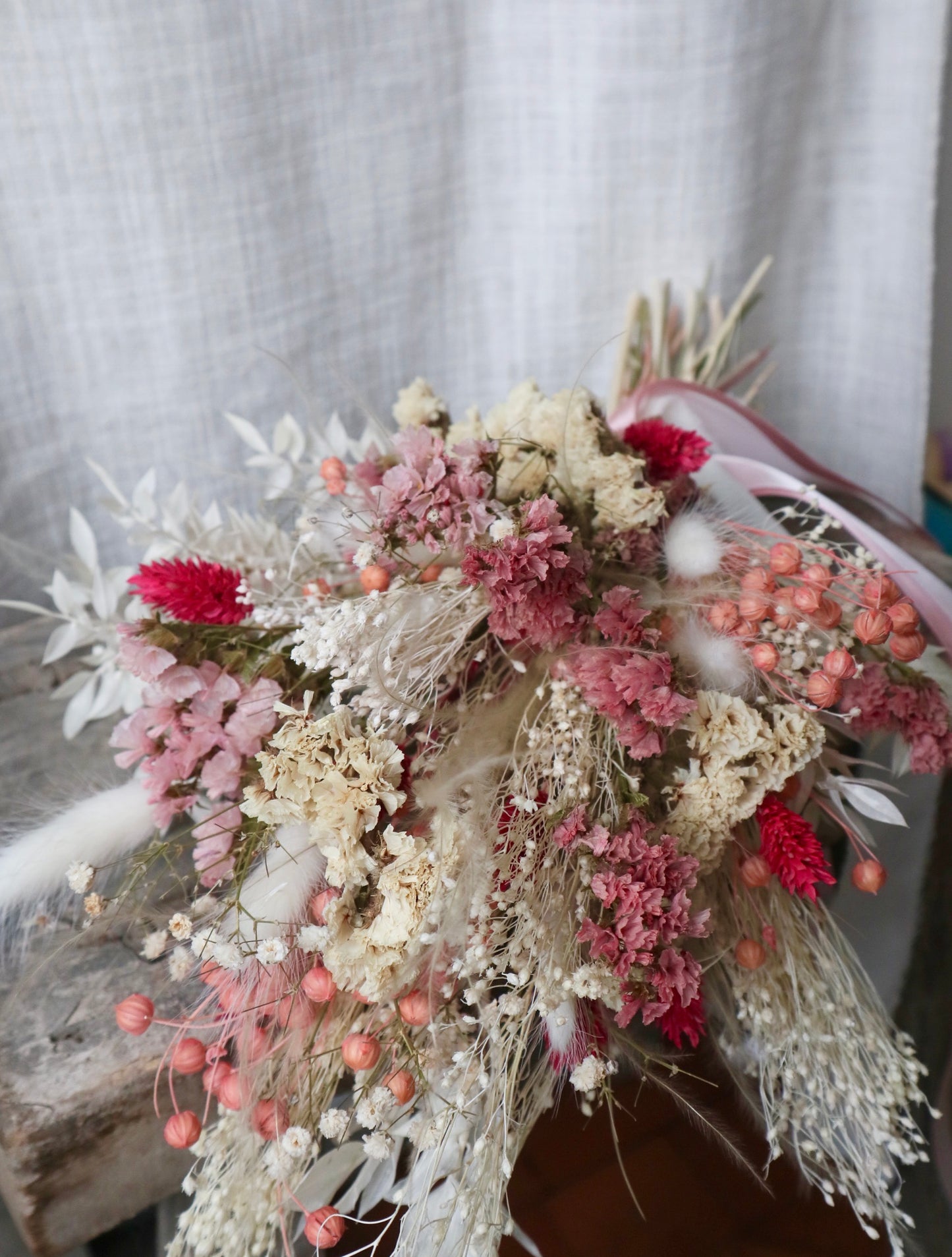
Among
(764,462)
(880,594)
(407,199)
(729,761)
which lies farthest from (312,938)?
(407,199)

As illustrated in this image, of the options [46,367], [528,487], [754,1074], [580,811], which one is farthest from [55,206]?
[754,1074]

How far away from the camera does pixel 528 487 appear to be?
24.8 inches

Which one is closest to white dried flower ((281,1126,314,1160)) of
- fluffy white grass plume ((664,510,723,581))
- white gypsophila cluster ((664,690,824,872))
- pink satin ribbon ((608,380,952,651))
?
white gypsophila cluster ((664,690,824,872))

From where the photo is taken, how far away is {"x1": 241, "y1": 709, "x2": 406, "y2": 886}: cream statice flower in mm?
479

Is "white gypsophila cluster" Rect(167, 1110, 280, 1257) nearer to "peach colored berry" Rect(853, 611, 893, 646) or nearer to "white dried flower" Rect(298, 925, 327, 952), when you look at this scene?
"white dried flower" Rect(298, 925, 327, 952)

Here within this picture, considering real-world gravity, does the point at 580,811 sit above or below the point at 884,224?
below

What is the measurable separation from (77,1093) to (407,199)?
840 millimetres

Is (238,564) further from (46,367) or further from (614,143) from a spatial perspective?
(614,143)

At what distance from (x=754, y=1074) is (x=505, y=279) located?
84 centimetres

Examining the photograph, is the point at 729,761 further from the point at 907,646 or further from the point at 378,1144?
the point at 378,1144

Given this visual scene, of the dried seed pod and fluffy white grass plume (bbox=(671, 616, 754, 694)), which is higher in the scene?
the dried seed pod

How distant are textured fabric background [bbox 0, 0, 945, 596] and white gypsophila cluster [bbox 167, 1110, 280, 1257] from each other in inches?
21.3

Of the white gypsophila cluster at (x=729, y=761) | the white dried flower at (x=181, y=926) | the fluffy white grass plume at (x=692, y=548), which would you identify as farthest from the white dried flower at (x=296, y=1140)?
the fluffy white grass plume at (x=692, y=548)

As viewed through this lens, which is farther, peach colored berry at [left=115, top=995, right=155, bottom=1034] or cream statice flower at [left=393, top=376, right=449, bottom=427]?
cream statice flower at [left=393, top=376, right=449, bottom=427]
